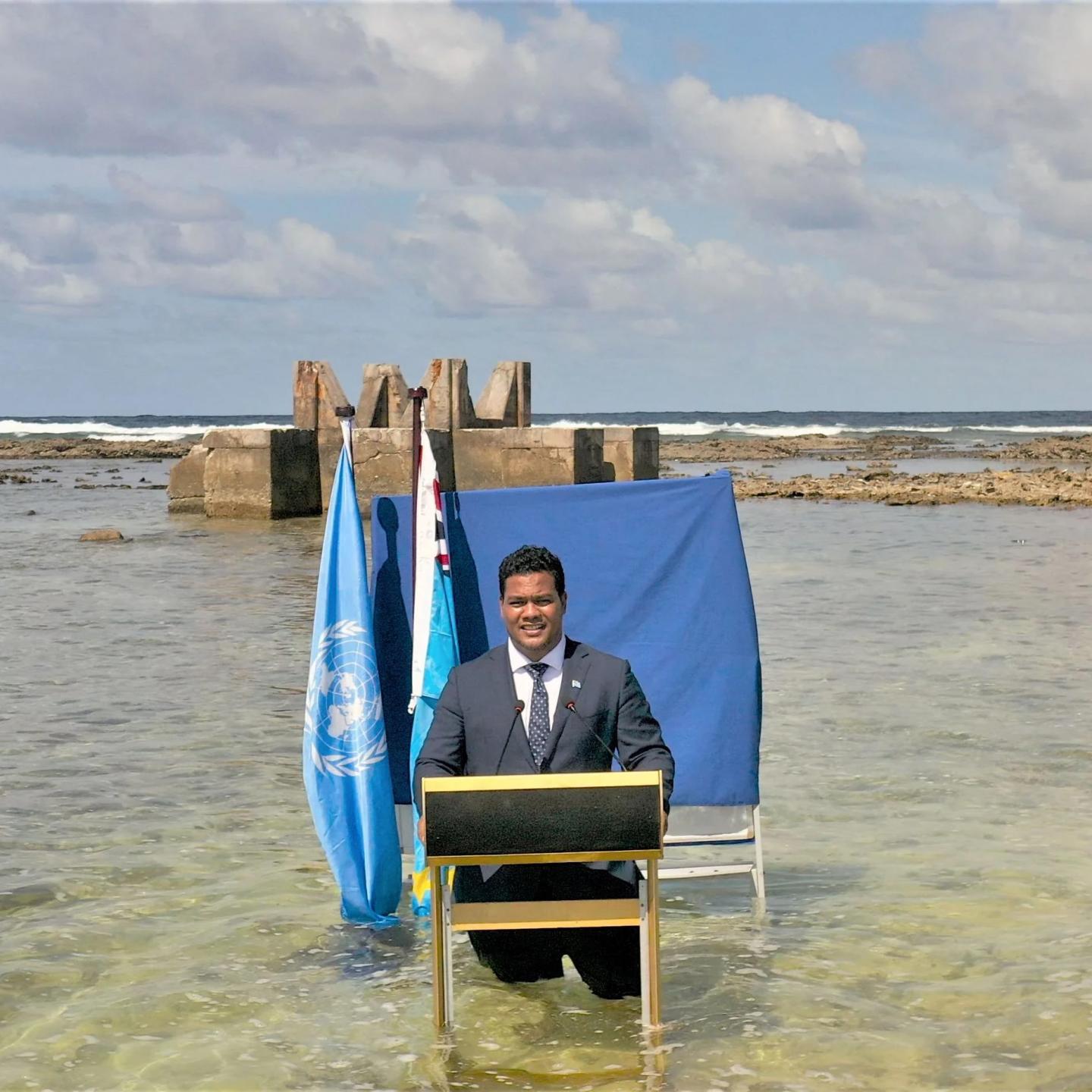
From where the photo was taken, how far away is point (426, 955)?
566 cm

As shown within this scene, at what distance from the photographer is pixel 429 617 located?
5.60 m

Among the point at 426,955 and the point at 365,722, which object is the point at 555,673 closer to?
the point at 365,722

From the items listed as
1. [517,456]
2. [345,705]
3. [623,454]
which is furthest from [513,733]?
[623,454]

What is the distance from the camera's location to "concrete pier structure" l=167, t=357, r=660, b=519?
22.5 meters

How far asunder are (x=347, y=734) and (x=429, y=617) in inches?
19.9

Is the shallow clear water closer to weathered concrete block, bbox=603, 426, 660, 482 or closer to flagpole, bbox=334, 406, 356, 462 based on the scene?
flagpole, bbox=334, 406, 356, 462

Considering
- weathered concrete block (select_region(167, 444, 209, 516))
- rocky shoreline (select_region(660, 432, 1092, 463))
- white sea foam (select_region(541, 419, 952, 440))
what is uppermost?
white sea foam (select_region(541, 419, 952, 440))

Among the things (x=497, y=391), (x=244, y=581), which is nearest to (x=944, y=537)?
(x=497, y=391)

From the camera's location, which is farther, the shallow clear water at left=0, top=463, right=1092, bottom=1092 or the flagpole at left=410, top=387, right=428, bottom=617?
the flagpole at left=410, top=387, right=428, bottom=617

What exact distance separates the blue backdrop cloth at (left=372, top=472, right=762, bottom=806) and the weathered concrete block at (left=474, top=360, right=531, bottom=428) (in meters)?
18.6

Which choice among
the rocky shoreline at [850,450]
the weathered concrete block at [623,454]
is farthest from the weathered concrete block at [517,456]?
the rocky shoreline at [850,450]

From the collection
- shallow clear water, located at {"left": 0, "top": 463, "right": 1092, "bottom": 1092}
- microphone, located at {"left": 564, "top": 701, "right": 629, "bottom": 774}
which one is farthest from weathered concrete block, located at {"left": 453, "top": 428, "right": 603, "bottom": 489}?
microphone, located at {"left": 564, "top": 701, "right": 629, "bottom": 774}

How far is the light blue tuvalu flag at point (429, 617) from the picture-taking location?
18.3ft

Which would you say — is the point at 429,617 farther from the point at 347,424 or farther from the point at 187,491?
the point at 187,491
